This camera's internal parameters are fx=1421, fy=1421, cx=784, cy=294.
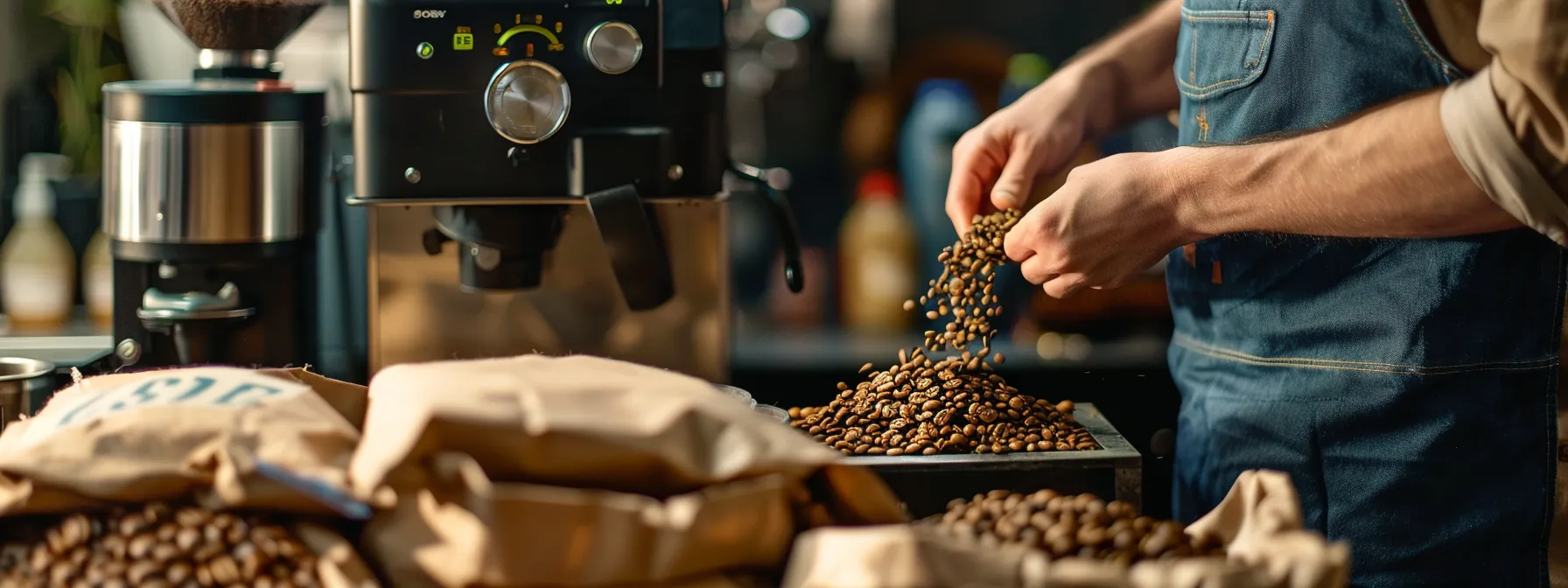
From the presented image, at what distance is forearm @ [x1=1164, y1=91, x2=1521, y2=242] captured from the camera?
1.07 m

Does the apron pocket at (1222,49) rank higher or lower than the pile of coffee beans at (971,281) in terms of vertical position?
higher

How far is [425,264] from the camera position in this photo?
1532 millimetres

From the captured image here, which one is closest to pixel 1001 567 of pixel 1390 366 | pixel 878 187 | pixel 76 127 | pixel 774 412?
pixel 774 412

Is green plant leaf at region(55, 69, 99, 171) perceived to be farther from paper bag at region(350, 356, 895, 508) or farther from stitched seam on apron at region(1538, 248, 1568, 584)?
stitched seam on apron at region(1538, 248, 1568, 584)

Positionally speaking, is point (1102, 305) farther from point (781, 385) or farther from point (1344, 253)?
point (1344, 253)

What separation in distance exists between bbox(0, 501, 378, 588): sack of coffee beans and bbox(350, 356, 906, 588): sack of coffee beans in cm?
3

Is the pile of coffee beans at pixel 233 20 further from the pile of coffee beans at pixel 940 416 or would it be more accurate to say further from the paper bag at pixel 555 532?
the paper bag at pixel 555 532

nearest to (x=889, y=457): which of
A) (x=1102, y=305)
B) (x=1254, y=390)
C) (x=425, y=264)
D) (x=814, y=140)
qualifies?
(x=1254, y=390)

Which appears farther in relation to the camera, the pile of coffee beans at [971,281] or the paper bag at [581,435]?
the pile of coffee beans at [971,281]

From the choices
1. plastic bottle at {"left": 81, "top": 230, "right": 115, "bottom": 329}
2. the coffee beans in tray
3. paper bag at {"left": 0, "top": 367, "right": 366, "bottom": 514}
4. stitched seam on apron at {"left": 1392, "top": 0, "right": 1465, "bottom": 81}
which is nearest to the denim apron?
stitched seam on apron at {"left": 1392, "top": 0, "right": 1465, "bottom": 81}

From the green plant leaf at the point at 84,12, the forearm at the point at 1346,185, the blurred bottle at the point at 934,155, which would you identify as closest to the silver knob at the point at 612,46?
the forearm at the point at 1346,185

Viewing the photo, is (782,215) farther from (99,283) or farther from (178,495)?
(99,283)

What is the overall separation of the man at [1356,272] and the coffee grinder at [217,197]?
68cm

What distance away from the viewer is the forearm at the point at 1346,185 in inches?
42.0
